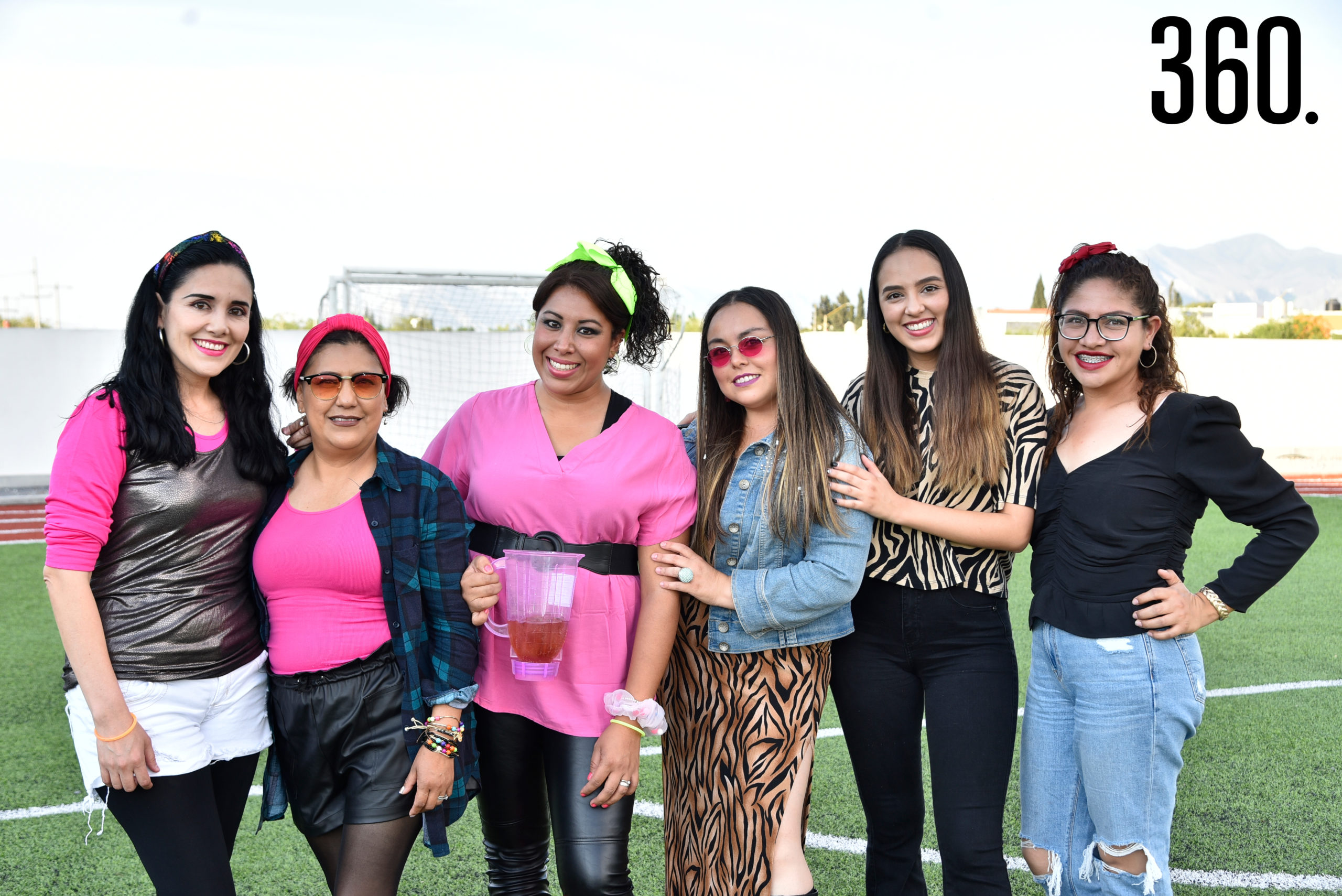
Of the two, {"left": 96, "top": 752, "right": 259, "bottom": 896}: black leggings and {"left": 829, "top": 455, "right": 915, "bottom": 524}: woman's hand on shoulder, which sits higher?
{"left": 829, "top": 455, "right": 915, "bottom": 524}: woman's hand on shoulder

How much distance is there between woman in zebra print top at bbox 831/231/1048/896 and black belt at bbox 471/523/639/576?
61cm

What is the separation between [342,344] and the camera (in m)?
2.50

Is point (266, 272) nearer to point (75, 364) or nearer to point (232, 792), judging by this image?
point (75, 364)

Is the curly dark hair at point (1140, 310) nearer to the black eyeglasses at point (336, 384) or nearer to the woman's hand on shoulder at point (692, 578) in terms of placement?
the woman's hand on shoulder at point (692, 578)

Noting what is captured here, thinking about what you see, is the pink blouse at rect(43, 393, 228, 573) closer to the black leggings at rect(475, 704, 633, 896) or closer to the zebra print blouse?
the black leggings at rect(475, 704, 633, 896)

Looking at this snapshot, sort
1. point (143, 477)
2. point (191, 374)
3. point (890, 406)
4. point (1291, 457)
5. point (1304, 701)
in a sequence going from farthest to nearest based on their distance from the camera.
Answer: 1. point (1291, 457)
2. point (1304, 701)
3. point (890, 406)
4. point (191, 374)
5. point (143, 477)

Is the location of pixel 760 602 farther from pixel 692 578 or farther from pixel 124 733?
pixel 124 733

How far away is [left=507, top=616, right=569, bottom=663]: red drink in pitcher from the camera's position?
246 cm

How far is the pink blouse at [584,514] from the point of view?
8.39 feet

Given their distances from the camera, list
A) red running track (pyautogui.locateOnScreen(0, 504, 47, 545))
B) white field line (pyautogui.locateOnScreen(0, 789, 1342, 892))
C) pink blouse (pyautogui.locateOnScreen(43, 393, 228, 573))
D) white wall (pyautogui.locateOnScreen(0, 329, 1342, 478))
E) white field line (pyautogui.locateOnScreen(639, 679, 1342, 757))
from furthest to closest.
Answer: white wall (pyautogui.locateOnScreen(0, 329, 1342, 478))
red running track (pyautogui.locateOnScreen(0, 504, 47, 545))
white field line (pyautogui.locateOnScreen(639, 679, 1342, 757))
white field line (pyautogui.locateOnScreen(0, 789, 1342, 892))
pink blouse (pyautogui.locateOnScreen(43, 393, 228, 573))

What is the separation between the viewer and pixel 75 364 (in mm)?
16344

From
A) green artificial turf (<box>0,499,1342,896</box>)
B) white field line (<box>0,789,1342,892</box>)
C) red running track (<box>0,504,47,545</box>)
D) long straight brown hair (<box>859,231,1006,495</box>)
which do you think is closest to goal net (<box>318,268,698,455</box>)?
red running track (<box>0,504,47,545</box>)

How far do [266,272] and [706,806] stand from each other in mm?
19870

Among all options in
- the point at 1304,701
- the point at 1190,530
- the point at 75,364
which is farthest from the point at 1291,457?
the point at 75,364
